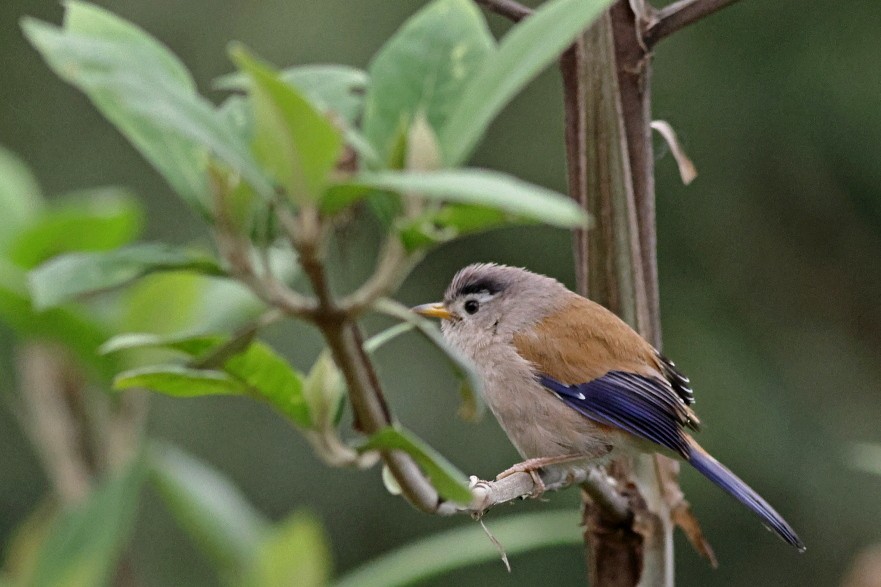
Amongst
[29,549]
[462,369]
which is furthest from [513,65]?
[29,549]

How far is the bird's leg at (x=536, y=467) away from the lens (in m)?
1.74

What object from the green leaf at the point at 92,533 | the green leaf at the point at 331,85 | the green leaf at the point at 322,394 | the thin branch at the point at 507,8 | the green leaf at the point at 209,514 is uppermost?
the green leaf at the point at 331,85

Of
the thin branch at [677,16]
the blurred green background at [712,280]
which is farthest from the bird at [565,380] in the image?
the blurred green background at [712,280]

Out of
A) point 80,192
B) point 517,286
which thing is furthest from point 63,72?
point 80,192

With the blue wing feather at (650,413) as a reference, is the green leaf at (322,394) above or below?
above

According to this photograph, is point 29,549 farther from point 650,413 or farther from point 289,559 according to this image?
point 650,413

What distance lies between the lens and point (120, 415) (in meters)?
2.57

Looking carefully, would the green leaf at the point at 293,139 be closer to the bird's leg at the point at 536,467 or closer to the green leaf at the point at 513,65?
the green leaf at the point at 513,65

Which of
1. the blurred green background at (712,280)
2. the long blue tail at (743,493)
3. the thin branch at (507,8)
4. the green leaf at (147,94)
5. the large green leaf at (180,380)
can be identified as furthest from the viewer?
the blurred green background at (712,280)

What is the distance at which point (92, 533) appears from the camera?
2.33m

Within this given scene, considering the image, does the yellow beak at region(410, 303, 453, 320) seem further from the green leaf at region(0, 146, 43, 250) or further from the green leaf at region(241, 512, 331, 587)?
the green leaf at region(0, 146, 43, 250)

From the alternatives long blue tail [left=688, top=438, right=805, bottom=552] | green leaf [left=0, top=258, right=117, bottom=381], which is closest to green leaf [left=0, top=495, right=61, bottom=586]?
green leaf [left=0, top=258, right=117, bottom=381]

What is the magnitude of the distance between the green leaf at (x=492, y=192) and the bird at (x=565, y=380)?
0.91m

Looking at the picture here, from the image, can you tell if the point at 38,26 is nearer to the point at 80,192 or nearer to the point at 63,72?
the point at 63,72
